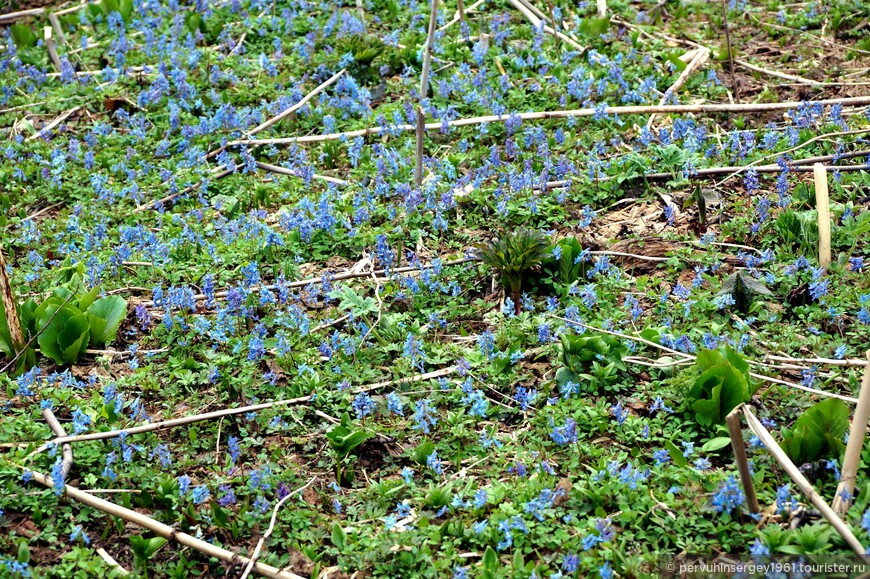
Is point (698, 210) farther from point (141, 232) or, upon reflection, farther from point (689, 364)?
point (141, 232)

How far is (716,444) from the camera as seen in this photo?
349cm

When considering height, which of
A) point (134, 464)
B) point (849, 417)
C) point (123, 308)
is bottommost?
point (849, 417)

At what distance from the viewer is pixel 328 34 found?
24.3ft

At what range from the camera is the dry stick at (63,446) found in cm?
360

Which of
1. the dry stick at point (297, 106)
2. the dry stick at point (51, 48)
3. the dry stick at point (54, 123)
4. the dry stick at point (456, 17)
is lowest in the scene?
the dry stick at point (297, 106)

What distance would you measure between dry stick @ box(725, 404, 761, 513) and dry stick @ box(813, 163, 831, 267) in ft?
5.07

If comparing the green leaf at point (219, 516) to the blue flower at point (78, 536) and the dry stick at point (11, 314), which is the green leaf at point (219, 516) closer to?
the blue flower at point (78, 536)

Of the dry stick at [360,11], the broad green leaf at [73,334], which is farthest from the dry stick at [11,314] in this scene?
the dry stick at [360,11]

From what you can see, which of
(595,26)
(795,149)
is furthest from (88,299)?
(595,26)

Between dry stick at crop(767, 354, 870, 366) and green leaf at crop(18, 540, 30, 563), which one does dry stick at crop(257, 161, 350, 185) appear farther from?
green leaf at crop(18, 540, 30, 563)

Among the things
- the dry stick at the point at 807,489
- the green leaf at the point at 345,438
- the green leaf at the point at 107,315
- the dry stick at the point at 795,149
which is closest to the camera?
the dry stick at the point at 807,489

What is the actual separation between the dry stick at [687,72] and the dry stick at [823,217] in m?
1.56

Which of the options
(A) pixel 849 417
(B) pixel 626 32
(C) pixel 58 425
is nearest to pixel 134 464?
(C) pixel 58 425

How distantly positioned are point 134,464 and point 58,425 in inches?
15.4
